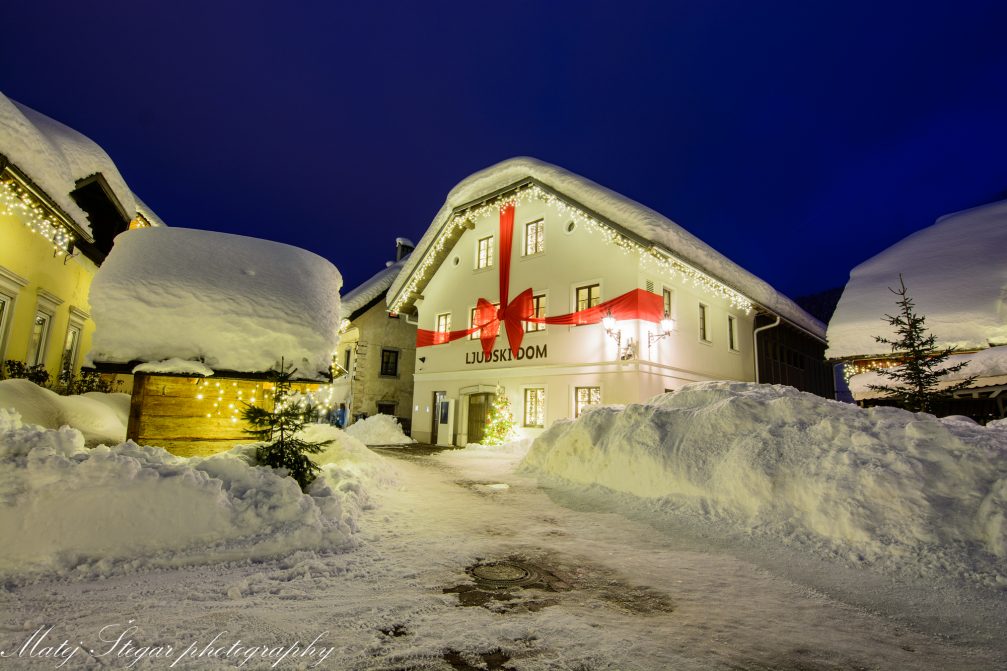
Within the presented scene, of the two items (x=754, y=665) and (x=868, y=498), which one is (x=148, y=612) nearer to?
(x=754, y=665)

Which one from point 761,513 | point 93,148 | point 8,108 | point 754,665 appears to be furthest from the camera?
point 93,148

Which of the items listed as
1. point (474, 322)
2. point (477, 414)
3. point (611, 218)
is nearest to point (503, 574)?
point (611, 218)

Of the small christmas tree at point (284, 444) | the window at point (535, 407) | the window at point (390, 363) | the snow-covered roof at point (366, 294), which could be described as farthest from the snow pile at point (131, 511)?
the window at point (390, 363)

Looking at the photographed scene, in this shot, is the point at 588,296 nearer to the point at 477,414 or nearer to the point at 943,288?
the point at 477,414

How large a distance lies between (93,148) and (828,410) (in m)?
15.3

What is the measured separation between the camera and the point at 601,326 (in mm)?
15820

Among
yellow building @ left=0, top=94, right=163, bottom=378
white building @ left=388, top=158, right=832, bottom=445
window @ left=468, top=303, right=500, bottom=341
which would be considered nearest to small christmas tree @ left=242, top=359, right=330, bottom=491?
yellow building @ left=0, top=94, right=163, bottom=378

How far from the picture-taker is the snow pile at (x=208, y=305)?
6.91 metres

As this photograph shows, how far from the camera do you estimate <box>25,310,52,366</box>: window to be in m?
10.2

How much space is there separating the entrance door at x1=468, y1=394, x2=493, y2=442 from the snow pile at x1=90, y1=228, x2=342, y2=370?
1110 centimetres

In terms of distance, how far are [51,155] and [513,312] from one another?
1286 centimetres

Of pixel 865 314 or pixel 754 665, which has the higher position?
pixel 865 314

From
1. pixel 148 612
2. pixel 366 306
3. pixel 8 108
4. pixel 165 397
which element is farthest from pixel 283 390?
pixel 366 306

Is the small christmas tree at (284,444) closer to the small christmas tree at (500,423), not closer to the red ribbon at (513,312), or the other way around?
the small christmas tree at (500,423)
